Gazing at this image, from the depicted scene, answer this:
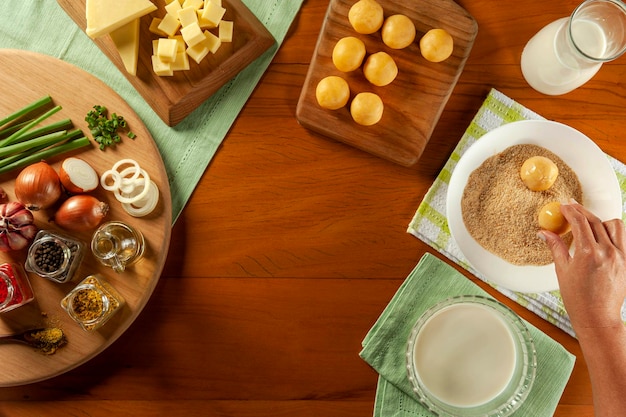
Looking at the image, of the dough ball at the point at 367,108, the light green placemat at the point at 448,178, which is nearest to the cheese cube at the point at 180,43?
the dough ball at the point at 367,108

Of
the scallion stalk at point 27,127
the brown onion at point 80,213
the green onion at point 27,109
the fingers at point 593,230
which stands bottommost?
the fingers at point 593,230

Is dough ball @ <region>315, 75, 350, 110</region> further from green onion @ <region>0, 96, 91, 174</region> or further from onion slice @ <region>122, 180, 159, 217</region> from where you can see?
green onion @ <region>0, 96, 91, 174</region>

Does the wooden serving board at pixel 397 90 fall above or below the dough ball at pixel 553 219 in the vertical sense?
above

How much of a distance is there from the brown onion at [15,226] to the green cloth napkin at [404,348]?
707 millimetres

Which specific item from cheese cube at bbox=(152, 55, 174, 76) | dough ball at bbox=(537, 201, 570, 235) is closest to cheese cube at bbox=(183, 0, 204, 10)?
cheese cube at bbox=(152, 55, 174, 76)

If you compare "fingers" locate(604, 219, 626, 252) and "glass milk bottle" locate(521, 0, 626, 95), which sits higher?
"glass milk bottle" locate(521, 0, 626, 95)

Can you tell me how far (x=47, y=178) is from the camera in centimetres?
101

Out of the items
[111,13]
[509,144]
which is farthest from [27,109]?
[509,144]

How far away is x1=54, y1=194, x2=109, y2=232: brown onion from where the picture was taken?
101 cm

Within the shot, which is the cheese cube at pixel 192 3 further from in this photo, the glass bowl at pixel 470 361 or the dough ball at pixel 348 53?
the glass bowl at pixel 470 361

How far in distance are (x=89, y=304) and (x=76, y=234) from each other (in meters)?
0.15

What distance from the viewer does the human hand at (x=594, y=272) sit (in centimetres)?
94

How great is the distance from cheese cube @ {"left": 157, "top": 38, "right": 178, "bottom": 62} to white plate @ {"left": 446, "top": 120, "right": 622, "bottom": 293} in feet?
1.97

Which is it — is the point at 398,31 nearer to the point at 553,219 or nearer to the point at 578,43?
the point at 578,43
